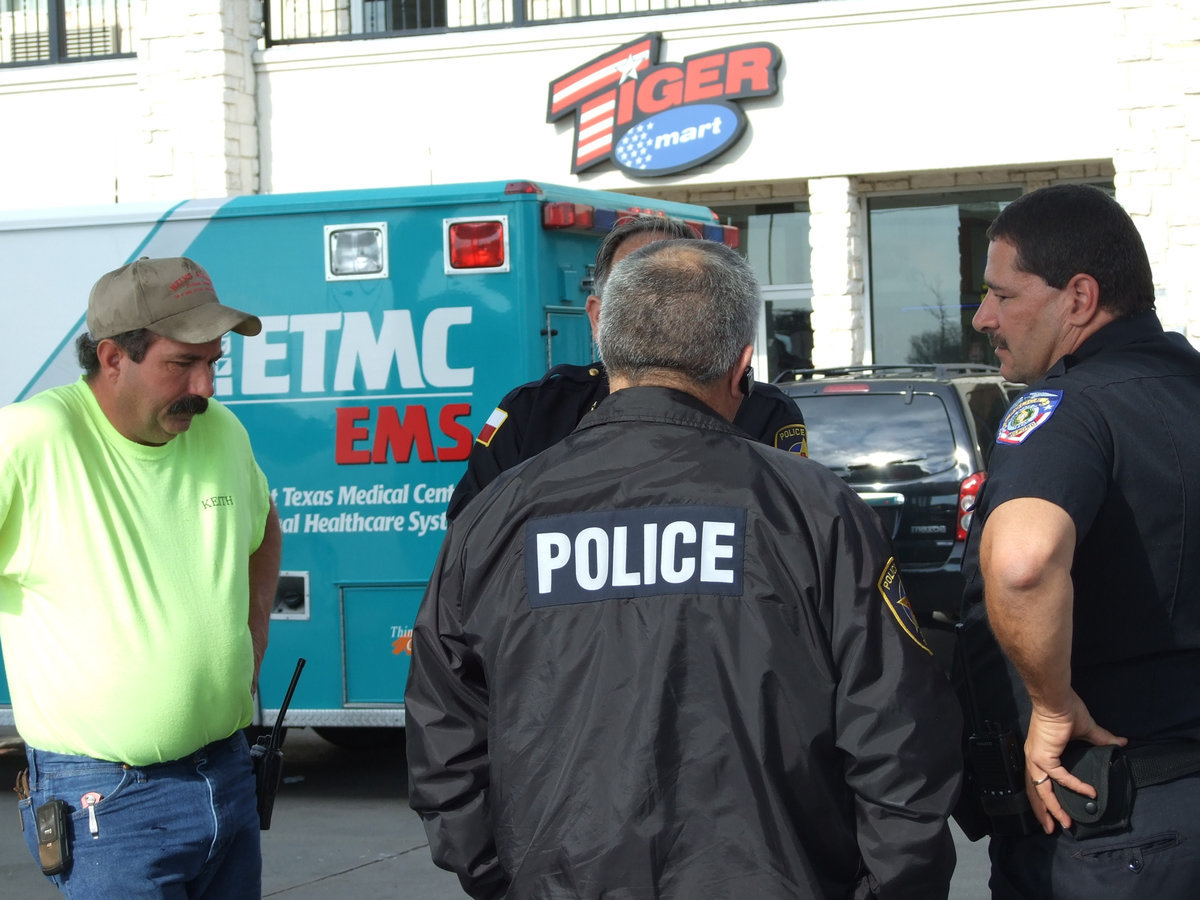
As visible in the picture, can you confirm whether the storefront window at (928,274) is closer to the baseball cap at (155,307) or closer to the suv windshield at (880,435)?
the suv windshield at (880,435)

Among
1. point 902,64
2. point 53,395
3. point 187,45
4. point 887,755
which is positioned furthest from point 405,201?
point 187,45

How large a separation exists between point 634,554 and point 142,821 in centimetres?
137

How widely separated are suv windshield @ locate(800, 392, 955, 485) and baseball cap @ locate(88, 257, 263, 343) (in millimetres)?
5363

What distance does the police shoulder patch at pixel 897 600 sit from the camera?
2.08 m

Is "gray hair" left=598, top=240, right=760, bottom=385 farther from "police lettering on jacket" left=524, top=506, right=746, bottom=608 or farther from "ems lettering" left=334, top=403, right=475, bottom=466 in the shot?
"ems lettering" left=334, top=403, right=475, bottom=466

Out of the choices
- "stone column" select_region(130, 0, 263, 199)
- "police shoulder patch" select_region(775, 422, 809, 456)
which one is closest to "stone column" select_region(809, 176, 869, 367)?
Answer: "stone column" select_region(130, 0, 263, 199)

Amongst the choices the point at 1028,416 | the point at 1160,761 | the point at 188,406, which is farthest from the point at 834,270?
the point at 1160,761

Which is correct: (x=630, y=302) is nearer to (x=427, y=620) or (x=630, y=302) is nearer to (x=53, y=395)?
(x=427, y=620)

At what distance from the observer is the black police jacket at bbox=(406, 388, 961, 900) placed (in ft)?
6.64

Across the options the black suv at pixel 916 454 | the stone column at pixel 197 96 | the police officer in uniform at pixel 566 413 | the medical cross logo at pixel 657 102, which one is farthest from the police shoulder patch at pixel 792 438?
the stone column at pixel 197 96

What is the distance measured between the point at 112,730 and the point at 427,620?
38.6 inches

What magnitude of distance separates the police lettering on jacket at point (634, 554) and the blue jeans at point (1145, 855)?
94 centimetres

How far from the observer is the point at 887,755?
2.01 metres

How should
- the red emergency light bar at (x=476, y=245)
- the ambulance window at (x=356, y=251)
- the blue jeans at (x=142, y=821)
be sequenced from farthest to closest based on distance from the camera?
the ambulance window at (x=356, y=251) → the red emergency light bar at (x=476, y=245) → the blue jeans at (x=142, y=821)
